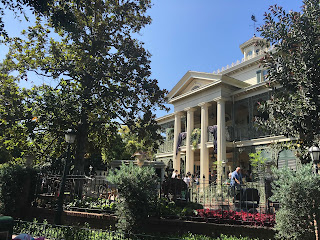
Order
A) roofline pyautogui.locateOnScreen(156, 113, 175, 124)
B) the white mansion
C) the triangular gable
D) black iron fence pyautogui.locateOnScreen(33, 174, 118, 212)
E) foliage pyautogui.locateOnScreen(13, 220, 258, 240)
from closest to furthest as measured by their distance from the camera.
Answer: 1. foliage pyautogui.locateOnScreen(13, 220, 258, 240)
2. black iron fence pyautogui.locateOnScreen(33, 174, 118, 212)
3. the white mansion
4. the triangular gable
5. roofline pyautogui.locateOnScreen(156, 113, 175, 124)

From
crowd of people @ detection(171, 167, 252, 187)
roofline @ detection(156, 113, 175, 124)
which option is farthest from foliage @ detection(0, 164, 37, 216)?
roofline @ detection(156, 113, 175, 124)

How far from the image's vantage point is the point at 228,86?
2189cm

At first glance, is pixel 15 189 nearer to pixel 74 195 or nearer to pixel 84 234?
pixel 74 195

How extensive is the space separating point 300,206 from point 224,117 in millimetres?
15980

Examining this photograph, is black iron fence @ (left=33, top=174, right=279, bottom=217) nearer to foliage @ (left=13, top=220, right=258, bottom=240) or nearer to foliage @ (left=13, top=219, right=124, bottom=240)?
foliage @ (left=13, top=220, right=258, bottom=240)

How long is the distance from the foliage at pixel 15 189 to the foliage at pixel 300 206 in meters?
9.36

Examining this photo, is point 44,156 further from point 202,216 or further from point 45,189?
point 202,216

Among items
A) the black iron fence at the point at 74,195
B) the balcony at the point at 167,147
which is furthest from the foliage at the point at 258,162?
the balcony at the point at 167,147

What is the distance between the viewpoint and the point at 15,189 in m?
10.4

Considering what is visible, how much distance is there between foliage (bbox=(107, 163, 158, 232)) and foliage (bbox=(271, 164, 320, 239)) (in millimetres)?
3237

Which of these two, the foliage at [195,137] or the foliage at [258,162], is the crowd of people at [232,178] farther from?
the foliage at [195,137]

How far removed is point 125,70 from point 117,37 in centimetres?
179

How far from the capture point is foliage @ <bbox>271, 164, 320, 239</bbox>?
214 inches

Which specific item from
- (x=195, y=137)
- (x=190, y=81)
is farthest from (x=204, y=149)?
(x=190, y=81)
